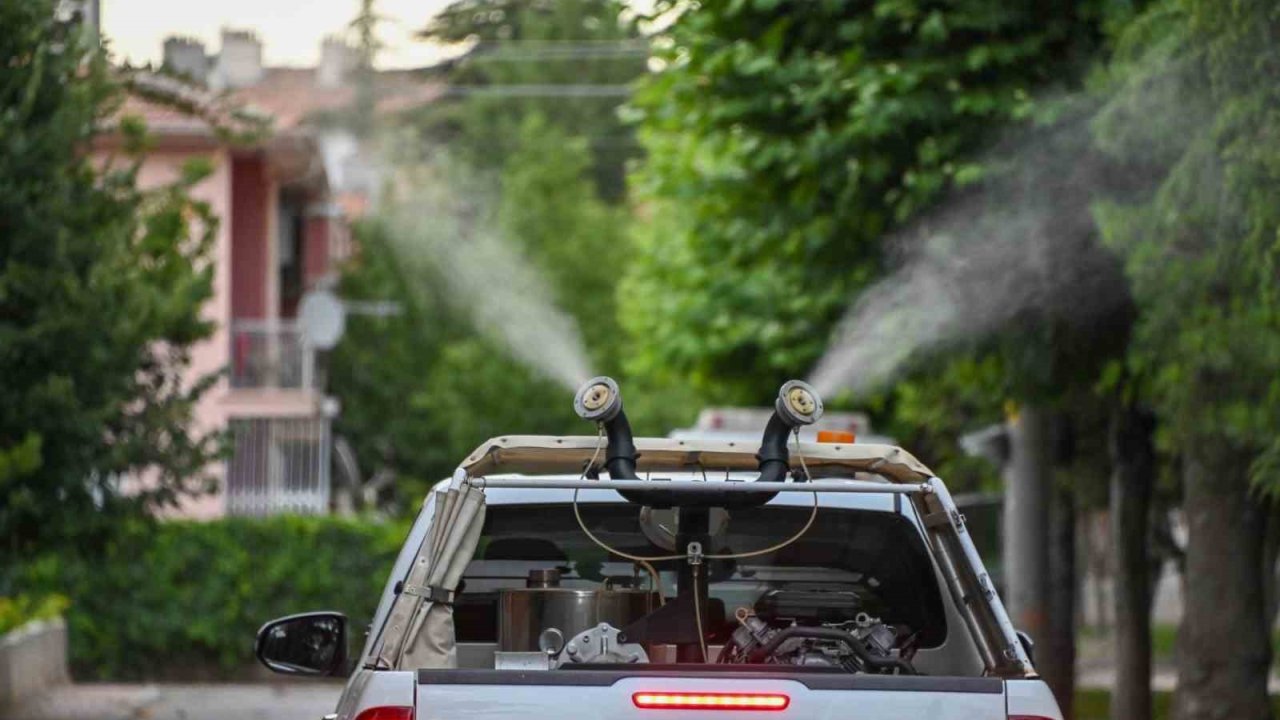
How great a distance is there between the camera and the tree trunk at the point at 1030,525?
1800cm

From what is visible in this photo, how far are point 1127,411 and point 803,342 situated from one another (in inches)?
193

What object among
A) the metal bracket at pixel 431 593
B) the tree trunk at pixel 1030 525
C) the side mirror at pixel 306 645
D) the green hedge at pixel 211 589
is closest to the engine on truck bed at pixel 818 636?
the metal bracket at pixel 431 593

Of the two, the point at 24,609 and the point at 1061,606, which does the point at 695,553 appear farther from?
the point at 1061,606

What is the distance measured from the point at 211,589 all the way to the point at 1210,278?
14.3 m

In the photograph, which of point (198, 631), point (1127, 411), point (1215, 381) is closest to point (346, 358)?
point (198, 631)

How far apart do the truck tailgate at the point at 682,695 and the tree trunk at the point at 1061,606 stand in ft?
35.4

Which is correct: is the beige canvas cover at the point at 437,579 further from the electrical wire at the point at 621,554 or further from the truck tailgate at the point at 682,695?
the truck tailgate at the point at 682,695

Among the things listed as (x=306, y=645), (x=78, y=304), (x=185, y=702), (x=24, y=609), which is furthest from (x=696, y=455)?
(x=185, y=702)

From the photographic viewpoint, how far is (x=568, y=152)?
46.5 metres

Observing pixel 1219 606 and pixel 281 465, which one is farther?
pixel 281 465

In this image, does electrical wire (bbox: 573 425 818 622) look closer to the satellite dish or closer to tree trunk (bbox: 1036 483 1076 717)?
tree trunk (bbox: 1036 483 1076 717)

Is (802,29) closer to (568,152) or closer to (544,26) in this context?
(568,152)

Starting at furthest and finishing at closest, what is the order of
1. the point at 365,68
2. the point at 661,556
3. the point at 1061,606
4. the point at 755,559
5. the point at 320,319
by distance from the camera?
1. the point at 365,68
2. the point at 320,319
3. the point at 1061,606
4. the point at 755,559
5. the point at 661,556

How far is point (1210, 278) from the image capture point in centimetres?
1091
